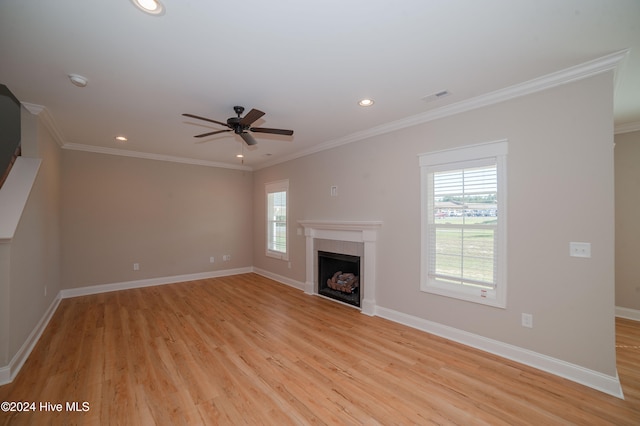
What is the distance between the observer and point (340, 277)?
191 inches

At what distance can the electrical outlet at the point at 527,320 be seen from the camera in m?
2.66

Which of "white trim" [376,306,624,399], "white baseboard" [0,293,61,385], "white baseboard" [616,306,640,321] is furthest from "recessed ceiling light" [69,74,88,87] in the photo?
"white baseboard" [616,306,640,321]

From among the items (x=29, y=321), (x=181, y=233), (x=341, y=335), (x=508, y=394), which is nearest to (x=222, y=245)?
(x=181, y=233)

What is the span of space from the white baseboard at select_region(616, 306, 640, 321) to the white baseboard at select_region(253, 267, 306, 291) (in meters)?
4.81

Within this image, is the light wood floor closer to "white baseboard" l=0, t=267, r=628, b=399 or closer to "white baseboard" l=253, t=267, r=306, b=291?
"white baseboard" l=0, t=267, r=628, b=399

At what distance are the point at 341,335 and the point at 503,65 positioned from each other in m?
3.25

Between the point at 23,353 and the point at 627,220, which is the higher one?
the point at 627,220

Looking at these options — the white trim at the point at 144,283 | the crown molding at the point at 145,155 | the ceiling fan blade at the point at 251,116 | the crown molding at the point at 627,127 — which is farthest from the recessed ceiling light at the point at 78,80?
the crown molding at the point at 627,127

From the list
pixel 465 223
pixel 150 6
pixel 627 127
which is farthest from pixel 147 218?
pixel 627 127

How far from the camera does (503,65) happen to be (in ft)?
7.77

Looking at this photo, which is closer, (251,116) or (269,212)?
(251,116)

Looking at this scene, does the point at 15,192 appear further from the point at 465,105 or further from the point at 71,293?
the point at 465,105

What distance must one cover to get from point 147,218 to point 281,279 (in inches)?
122

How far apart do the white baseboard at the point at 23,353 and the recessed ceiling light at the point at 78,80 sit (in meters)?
2.66
